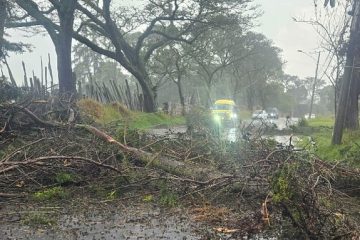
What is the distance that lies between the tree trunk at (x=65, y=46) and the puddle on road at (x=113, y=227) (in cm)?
1440

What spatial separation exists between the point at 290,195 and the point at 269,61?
4884 centimetres

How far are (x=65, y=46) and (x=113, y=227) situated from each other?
1572cm

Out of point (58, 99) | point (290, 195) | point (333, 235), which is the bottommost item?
point (333, 235)

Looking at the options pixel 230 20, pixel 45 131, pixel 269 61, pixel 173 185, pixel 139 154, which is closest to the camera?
pixel 173 185

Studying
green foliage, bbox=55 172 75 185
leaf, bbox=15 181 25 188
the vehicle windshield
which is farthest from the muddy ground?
the vehicle windshield

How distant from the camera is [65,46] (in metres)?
19.9

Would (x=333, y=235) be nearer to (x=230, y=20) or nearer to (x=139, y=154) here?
(x=139, y=154)

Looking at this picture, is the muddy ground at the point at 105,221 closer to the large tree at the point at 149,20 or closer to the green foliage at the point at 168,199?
the green foliage at the point at 168,199

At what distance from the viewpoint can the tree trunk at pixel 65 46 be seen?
1961 centimetres

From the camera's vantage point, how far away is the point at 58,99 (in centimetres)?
1148

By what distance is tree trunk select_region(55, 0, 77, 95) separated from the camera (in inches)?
772

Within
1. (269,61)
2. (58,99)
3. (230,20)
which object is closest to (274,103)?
(269,61)

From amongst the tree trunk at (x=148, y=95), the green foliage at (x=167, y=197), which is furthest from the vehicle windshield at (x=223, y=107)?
the green foliage at (x=167, y=197)

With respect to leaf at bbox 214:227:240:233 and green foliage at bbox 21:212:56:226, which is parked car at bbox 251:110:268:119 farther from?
green foliage at bbox 21:212:56:226
